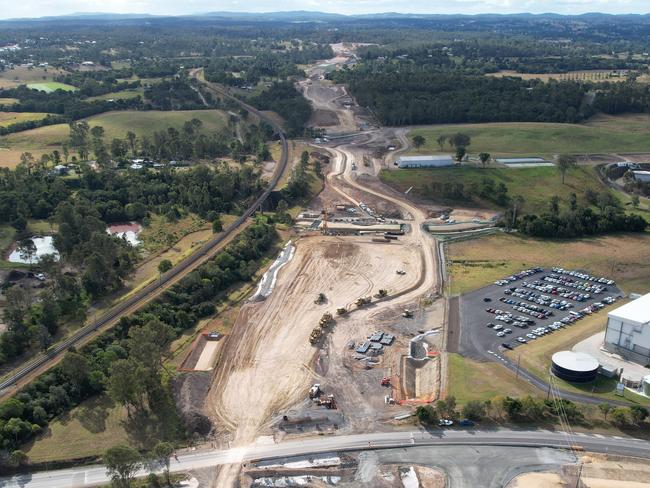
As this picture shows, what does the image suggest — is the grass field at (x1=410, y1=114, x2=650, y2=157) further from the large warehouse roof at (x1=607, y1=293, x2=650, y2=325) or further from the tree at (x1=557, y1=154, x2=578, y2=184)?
the large warehouse roof at (x1=607, y1=293, x2=650, y2=325)

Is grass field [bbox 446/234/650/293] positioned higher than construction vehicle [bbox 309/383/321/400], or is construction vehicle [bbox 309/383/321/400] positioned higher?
grass field [bbox 446/234/650/293]

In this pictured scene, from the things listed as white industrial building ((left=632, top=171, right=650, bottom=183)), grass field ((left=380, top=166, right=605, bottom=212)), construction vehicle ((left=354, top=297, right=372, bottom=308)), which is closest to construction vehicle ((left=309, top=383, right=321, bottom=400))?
construction vehicle ((left=354, top=297, right=372, bottom=308))

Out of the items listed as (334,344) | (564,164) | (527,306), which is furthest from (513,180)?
(334,344)

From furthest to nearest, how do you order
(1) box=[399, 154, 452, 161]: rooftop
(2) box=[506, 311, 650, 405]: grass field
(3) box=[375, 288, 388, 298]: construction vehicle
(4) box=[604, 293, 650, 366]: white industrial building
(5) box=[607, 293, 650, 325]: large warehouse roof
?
(1) box=[399, 154, 452, 161]: rooftop → (3) box=[375, 288, 388, 298]: construction vehicle → (5) box=[607, 293, 650, 325]: large warehouse roof → (4) box=[604, 293, 650, 366]: white industrial building → (2) box=[506, 311, 650, 405]: grass field

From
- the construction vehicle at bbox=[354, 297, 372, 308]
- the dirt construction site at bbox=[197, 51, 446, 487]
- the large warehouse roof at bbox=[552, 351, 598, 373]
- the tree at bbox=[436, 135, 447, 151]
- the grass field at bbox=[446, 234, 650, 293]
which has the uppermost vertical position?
the tree at bbox=[436, 135, 447, 151]

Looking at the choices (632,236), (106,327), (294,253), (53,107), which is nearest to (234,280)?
(294,253)

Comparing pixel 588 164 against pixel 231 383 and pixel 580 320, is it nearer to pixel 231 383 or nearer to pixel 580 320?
pixel 580 320

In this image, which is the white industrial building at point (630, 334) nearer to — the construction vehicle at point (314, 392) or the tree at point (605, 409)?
the tree at point (605, 409)

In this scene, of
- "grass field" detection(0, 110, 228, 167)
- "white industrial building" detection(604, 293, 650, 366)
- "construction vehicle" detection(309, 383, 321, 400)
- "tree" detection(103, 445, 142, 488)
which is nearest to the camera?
"tree" detection(103, 445, 142, 488)
